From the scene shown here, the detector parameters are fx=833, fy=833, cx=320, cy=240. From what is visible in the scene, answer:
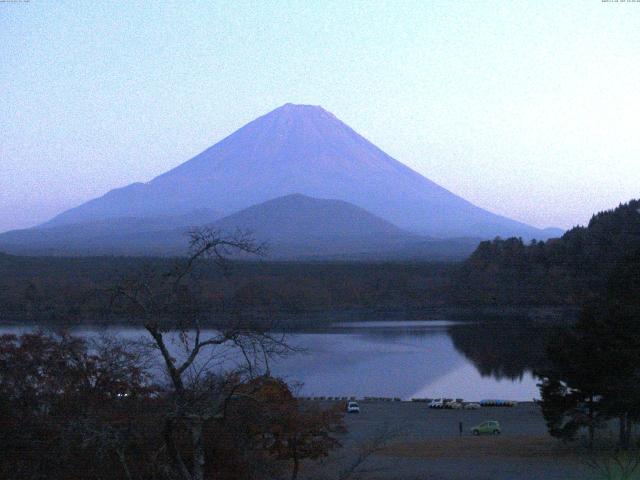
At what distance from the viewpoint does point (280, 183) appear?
74625 mm

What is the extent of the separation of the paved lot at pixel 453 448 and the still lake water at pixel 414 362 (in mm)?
1539

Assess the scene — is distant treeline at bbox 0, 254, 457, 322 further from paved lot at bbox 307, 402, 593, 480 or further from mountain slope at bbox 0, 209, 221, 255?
mountain slope at bbox 0, 209, 221, 255

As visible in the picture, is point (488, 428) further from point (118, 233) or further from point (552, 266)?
point (118, 233)

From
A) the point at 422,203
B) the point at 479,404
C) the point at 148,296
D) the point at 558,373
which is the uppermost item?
the point at 422,203

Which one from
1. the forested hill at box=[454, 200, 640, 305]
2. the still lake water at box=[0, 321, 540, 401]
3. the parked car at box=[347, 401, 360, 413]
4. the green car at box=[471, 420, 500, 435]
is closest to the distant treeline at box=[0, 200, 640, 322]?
the forested hill at box=[454, 200, 640, 305]

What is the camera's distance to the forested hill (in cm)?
2278

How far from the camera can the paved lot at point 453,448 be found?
6.50 meters

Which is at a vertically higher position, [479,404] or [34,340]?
[34,340]

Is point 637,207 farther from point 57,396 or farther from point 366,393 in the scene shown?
point 57,396

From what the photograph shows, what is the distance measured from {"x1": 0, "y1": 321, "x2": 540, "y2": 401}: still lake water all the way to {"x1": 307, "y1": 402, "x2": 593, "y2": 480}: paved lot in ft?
5.05

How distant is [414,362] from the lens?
15.9 metres

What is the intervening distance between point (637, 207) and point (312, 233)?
3812 centimetres

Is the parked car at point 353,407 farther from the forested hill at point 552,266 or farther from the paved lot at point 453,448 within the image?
the forested hill at point 552,266

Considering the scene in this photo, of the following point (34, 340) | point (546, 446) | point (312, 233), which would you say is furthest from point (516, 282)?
point (312, 233)
